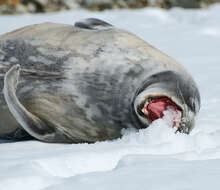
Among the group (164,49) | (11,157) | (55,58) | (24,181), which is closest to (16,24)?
(164,49)

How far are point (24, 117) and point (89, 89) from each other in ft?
0.90

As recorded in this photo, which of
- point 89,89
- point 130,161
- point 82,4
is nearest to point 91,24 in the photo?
point 89,89

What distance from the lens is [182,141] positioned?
2.16 meters

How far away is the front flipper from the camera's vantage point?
7.32 feet

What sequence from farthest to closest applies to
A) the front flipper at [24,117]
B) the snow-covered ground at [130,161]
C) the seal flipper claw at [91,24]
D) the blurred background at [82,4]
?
the blurred background at [82,4] → the seal flipper claw at [91,24] → the front flipper at [24,117] → the snow-covered ground at [130,161]

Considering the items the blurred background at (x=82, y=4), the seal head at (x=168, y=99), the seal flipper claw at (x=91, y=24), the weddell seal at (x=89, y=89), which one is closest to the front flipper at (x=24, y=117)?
the weddell seal at (x=89, y=89)

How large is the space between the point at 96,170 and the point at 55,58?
0.70 metres

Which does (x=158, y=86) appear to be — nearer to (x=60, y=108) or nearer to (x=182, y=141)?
(x=182, y=141)

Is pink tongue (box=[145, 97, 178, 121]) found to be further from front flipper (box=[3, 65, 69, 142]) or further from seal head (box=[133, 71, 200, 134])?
front flipper (box=[3, 65, 69, 142])

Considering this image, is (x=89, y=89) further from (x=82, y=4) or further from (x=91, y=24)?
(x=82, y=4)

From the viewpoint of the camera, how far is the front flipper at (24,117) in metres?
2.23

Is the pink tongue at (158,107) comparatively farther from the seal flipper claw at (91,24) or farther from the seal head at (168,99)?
the seal flipper claw at (91,24)

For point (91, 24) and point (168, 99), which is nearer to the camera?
point (168, 99)

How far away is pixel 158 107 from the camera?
226 centimetres
